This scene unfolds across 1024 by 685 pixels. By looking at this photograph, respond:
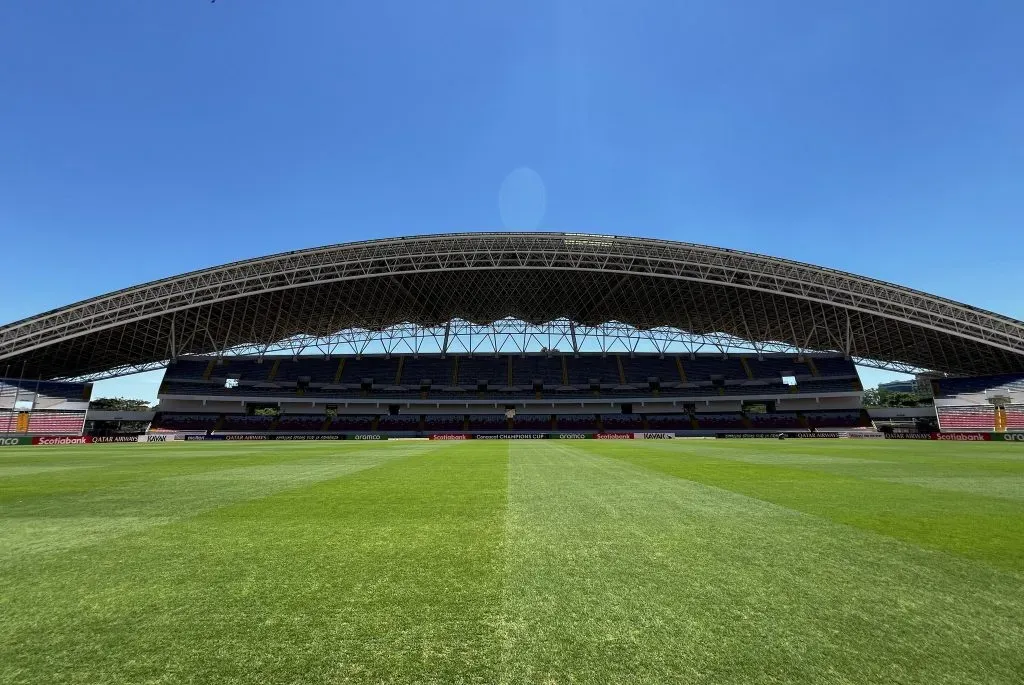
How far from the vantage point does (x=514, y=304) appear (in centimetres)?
4994

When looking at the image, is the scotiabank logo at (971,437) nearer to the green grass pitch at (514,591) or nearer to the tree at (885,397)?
the green grass pitch at (514,591)

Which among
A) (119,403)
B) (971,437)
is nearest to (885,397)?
(971,437)

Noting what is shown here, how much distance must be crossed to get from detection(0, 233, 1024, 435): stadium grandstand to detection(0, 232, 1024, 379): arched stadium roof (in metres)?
0.21

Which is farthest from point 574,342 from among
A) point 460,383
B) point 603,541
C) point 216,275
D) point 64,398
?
point 64,398

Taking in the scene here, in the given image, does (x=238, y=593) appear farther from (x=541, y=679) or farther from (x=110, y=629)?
(x=541, y=679)

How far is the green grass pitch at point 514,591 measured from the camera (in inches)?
79.8

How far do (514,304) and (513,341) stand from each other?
6.27m

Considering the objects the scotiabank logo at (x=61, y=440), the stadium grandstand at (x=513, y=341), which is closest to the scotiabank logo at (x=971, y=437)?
the stadium grandstand at (x=513, y=341)

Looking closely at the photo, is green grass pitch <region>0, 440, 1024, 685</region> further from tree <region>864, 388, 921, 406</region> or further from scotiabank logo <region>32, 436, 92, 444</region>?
tree <region>864, 388, 921, 406</region>

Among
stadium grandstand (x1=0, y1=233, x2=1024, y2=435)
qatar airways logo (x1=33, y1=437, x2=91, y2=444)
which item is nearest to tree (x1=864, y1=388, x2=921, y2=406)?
stadium grandstand (x1=0, y1=233, x2=1024, y2=435)

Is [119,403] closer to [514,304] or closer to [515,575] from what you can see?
[514,304]

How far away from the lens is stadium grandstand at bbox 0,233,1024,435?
124ft

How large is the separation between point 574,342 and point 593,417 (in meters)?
9.61

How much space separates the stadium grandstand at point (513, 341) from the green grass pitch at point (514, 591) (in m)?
33.5
